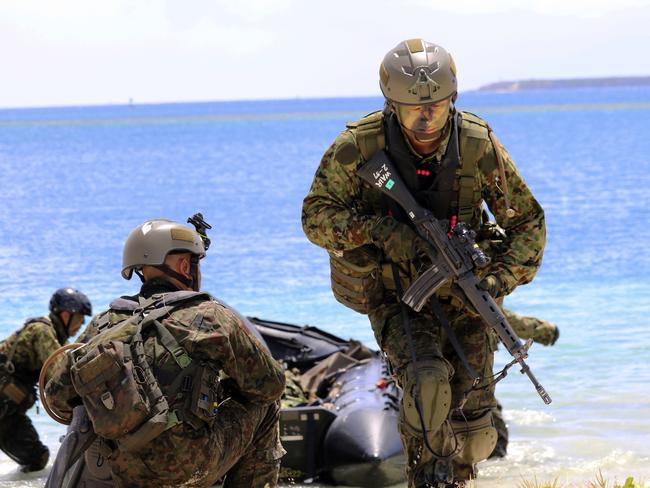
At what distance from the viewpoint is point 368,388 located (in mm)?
10117

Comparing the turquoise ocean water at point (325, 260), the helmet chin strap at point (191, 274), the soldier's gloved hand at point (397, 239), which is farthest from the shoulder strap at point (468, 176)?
the turquoise ocean water at point (325, 260)

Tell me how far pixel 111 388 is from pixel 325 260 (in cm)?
1948

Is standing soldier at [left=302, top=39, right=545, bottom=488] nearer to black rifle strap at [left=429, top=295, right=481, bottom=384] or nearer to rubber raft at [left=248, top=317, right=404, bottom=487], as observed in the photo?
black rifle strap at [left=429, top=295, right=481, bottom=384]

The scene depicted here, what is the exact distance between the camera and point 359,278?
6.37 metres

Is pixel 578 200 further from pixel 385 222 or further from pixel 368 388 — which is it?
pixel 385 222

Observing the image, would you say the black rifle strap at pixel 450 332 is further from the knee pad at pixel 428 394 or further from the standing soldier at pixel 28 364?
the standing soldier at pixel 28 364

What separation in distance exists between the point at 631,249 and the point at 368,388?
54.4 ft

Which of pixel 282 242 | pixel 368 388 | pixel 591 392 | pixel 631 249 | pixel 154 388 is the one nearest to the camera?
pixel 154 388

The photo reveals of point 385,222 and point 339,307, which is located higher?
point 385,222

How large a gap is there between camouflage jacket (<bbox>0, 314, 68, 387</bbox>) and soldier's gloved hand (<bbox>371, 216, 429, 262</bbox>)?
13.7ft

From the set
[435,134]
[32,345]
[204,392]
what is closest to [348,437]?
[32,345]

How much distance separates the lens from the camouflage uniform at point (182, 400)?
17.2 ft

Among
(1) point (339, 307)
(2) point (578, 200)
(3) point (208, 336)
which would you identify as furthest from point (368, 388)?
(2) point (578, 200)

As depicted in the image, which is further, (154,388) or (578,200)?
(578,200)
